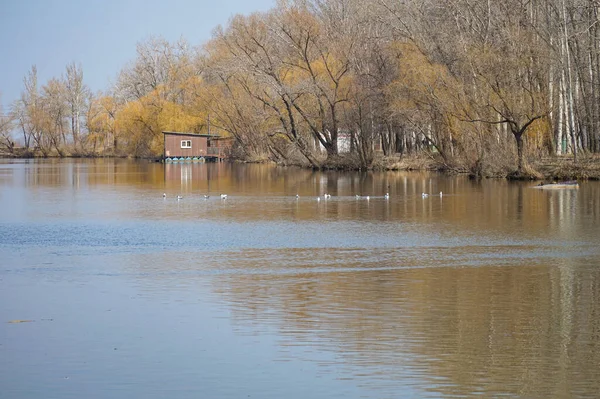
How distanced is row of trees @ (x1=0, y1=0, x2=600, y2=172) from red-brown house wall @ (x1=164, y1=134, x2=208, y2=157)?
11.3 ft

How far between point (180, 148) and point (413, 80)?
4542cm

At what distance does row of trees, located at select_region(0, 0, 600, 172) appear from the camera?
45219 mm

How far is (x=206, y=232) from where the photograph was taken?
973 inches

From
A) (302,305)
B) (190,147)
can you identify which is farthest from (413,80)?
(190,147)

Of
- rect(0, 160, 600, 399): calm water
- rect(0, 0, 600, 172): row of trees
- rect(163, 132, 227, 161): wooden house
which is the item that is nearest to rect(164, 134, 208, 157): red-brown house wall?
rect(163, 132, 227, 161): wooden house

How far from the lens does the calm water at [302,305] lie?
10.3m

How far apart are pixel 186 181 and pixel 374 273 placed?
3625cm

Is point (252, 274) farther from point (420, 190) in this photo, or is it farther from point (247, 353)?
point (420, 190)

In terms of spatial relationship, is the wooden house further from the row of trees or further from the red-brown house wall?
the row of trees

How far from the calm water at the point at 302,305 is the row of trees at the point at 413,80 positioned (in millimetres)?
16433

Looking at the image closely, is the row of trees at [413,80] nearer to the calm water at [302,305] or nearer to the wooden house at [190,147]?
the wooden house at [190,147]

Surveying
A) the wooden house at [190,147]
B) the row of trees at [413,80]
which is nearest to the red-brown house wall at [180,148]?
the wooden house at [190,147]

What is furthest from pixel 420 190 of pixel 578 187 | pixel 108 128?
pixel 108 128

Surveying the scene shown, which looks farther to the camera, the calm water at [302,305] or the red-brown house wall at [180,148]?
the red-brown house wall at [180,148]
